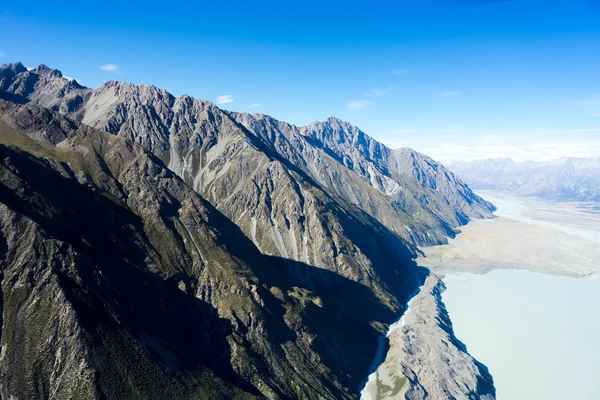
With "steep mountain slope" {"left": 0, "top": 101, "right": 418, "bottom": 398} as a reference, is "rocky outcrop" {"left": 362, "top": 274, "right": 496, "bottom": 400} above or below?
below

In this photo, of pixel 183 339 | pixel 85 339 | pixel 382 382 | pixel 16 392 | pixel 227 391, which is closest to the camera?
pixel 16 392

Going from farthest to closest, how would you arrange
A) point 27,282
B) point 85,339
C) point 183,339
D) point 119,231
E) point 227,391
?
point 119,231 < point 183,339 < point 227,391 < point 27,282 < point 85,339

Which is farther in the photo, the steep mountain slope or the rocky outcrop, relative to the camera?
the rocky outcrop

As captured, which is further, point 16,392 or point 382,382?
point 382,382

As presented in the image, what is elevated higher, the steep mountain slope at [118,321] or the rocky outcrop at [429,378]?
the steep mountain slope at [118,321]

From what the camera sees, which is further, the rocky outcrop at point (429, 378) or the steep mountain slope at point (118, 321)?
the rocky outcrop at point (429, 378)

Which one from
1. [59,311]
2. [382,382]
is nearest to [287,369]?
[382,382]

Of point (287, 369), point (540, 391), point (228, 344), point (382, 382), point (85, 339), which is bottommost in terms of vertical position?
point (540, 391)

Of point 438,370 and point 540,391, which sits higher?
point 438,370

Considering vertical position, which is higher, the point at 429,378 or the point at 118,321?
the point at 118,321

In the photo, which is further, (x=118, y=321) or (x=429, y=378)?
(x=429, y=378)

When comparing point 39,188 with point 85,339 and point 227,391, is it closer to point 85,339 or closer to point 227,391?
point 85,339
